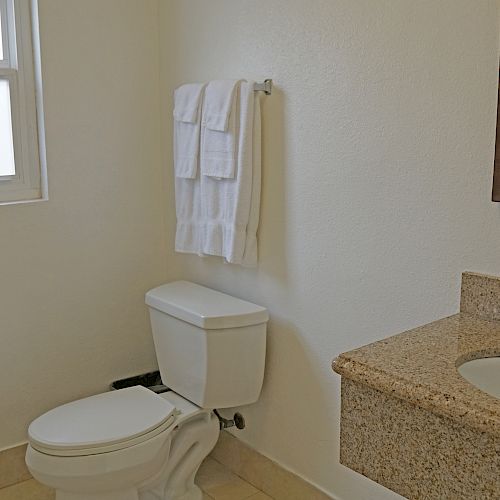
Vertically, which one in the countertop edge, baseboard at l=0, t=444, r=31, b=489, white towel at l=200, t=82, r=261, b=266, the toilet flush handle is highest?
white towel at l=200, t=82, r=261, b=266

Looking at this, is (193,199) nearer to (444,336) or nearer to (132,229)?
(132,229)

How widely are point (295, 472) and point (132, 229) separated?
3.51 feet

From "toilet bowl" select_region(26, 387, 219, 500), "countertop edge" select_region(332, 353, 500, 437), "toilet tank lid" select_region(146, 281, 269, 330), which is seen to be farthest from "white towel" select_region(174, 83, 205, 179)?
"countertop edge" select_region(332, 353, 500, 437)

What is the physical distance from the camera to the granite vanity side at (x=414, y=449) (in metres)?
1.20

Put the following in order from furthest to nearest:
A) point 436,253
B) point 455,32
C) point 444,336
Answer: point 436,253 < point 455,32 < point 444,336

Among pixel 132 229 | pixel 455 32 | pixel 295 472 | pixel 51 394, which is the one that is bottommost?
pixel 295 472

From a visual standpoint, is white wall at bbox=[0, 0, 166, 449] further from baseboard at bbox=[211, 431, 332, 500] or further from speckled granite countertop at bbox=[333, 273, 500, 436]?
speckled granite countertop at bbox=[333, 273, 500, 436]

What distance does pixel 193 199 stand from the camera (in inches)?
100

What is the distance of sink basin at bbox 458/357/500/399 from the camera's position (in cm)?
147

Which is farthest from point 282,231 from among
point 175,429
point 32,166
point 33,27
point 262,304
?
point 33,27

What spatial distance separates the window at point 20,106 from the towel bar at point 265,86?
0.77 metres

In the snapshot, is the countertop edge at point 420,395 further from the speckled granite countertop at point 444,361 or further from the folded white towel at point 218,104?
the folded white towel at point 218,104

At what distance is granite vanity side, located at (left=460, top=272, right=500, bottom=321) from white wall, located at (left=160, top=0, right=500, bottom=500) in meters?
0.04

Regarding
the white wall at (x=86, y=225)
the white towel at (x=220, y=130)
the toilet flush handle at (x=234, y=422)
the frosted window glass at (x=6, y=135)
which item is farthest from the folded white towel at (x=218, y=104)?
the toilet flush handle at (x=234, y=422)
